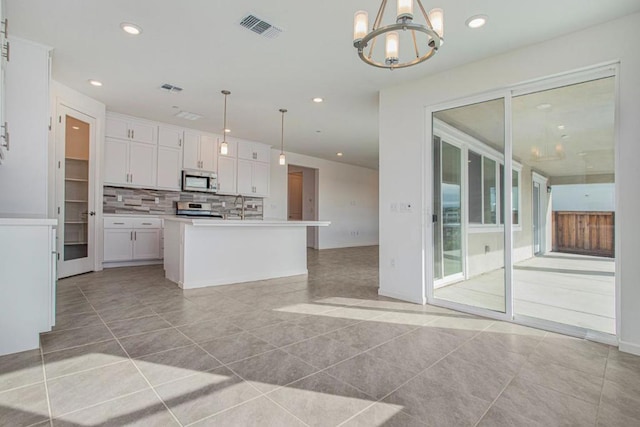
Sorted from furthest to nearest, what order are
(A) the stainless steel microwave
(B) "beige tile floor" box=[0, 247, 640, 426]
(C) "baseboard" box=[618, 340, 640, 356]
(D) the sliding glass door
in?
1. (A) the stainless steel microwave
2. (D) the sliding glass door
3. (C) "baseboard" box=[618, 340, 640, 356]
4. (B) "beige tile floor" box=[0, 247, 640, 426]

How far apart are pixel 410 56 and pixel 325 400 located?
10.5ft

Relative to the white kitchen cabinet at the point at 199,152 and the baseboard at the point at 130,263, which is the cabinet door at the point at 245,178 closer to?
the white kitchen cabinet at the point at 199,152

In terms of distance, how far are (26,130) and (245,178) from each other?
4196 millimetres

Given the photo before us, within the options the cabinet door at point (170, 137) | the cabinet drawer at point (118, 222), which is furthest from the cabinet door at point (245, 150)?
the cabinet drawer at point (118, 222)

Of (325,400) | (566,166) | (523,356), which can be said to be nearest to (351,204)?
(566,166)

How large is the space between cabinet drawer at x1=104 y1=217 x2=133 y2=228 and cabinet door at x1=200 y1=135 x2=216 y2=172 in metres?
1.74

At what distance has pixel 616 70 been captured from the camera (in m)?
2.58

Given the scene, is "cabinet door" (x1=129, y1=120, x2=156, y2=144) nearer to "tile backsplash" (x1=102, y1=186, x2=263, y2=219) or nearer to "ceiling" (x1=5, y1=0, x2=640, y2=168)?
"ceiling" (x1=5, y1=0, x2=640, y2=168)

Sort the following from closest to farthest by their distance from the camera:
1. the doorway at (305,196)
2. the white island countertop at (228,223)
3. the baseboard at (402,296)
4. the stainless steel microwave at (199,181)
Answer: the baseboard at (402,296) → the white island countertop at (228,223) → the stainless steel microwave at (199,181) → the doorway at (305,196)

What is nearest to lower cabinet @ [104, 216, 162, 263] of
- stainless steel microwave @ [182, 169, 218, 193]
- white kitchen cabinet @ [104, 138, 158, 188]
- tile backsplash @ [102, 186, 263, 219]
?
tile backsplash @ [102, 186, 263, 219]

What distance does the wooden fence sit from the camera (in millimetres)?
2693

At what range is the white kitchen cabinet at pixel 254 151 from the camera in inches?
282

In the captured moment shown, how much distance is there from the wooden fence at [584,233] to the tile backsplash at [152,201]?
19.7 ft

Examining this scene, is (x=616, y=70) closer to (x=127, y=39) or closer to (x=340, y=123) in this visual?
(x=340, y=123)
